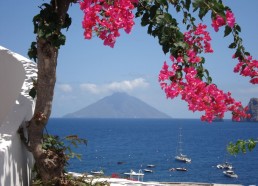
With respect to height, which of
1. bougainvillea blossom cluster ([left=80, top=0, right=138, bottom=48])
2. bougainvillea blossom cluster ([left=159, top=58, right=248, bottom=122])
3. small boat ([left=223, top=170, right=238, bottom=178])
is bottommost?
small boat ([left=223, top=170, right=238, bottom=178])

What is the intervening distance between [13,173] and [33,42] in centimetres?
127

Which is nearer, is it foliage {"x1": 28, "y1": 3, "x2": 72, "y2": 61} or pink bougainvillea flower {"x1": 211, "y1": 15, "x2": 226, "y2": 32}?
pink bougainvillea flower {"x1": 211, "y1": 15, "x2": 226, "y2": 32}

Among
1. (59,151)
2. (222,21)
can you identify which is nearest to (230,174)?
(59,151)

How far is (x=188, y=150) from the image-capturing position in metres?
89.9

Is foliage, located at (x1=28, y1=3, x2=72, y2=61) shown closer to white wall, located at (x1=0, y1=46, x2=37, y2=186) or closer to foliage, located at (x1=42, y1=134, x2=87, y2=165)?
white wall, located at (x1=0, y1=46, x2=37, y2=186)

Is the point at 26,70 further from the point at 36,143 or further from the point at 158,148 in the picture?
the point at 158,148

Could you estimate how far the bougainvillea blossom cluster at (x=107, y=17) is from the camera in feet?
9.69

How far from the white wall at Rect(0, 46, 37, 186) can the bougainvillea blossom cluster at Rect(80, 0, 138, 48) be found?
1.33 meters

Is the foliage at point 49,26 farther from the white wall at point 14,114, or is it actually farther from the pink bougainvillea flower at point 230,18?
the pink bougainvillea flower at point 230,18

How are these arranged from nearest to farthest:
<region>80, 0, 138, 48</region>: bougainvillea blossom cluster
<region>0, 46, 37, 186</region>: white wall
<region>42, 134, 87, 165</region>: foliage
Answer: <region>80, 0, 138, 48</region>: bougainvillea blossom cluster
<region>0, 46, 37, 186</region>: white wall
<region>42, 134, 87, 165</region>: foliage

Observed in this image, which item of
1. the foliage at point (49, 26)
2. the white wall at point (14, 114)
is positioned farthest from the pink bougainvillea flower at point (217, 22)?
the white wall at point (14, 114)

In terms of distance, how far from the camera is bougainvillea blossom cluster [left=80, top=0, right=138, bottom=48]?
2.95m

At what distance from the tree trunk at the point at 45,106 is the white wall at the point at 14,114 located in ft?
0.52

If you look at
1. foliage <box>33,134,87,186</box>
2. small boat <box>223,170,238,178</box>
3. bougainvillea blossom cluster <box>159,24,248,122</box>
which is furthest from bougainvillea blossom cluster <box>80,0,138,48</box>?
small boat <box>223,170,238,178</box>
